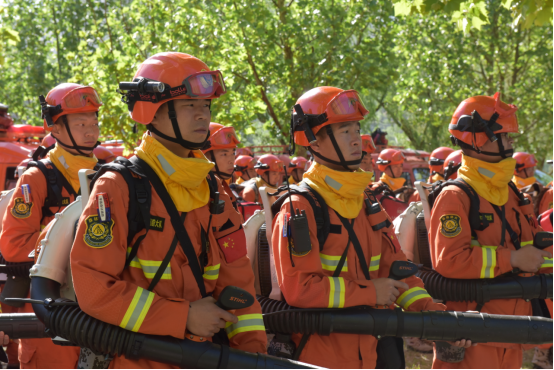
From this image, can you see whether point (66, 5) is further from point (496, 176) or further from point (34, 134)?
point (496, 176)

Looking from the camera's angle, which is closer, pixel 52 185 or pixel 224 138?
pixel 52 185

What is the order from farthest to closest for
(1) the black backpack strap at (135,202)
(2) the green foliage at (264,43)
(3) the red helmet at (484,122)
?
(2) the green foliage at (264,43)
(3) the red helmet at (484,122)
(1) the black backpack strap at (135,202)

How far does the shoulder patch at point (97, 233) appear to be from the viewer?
230 cm

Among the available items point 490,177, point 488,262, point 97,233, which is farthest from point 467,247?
point 97,233

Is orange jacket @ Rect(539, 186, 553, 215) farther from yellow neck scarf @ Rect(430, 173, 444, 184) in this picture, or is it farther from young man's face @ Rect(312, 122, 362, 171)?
young man's face @ Rect(312, 122, 362, 171)

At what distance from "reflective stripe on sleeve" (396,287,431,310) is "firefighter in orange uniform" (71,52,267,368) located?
1.18 metres

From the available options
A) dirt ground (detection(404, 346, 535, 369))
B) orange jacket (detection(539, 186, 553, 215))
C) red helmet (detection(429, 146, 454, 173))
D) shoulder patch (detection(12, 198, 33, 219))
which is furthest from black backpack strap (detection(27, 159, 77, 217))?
red helmet (detection(429, 146, 454, 173))

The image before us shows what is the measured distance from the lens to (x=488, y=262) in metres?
4.06

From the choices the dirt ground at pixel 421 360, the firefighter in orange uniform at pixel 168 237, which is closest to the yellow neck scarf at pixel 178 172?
the firefighter in orange uniform at pixel 168 237

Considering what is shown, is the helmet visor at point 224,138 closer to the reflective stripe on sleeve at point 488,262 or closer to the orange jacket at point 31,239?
the orange jacket at point 31,239

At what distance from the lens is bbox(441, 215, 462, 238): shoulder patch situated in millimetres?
4090

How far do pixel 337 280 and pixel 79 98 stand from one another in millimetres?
2994

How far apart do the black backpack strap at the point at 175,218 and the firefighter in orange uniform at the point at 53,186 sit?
2214 millimetres

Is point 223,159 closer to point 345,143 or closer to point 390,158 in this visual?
point 345,143
